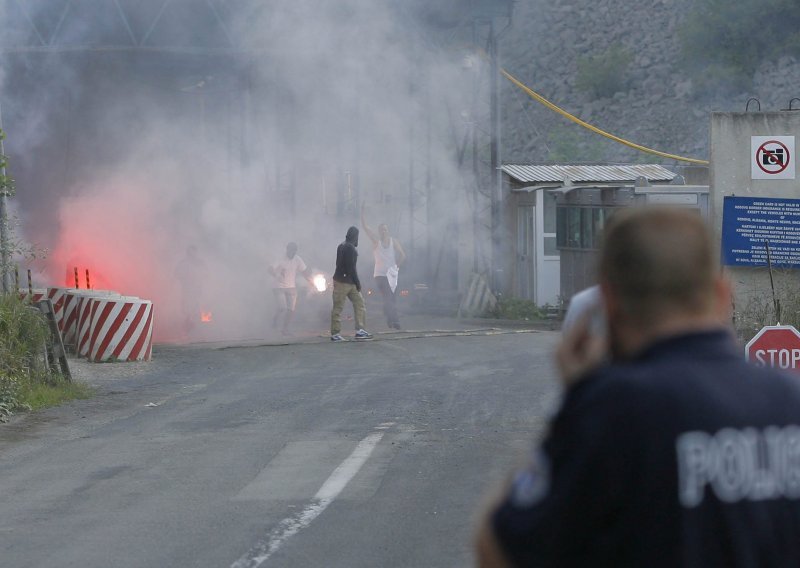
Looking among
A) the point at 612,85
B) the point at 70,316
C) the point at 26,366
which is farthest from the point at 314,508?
the point at 612,85

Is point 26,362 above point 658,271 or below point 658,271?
below

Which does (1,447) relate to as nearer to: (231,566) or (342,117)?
(231,566)

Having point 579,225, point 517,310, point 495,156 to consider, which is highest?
point 495,156

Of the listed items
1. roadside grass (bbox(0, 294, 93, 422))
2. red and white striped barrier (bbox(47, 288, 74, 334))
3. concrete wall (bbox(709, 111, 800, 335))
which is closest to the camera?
concrete wall (bbox(709, 111, 800, 335))

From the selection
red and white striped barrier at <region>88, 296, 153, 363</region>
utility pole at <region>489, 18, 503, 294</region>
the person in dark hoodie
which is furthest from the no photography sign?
utility pole at <region>489, 18, 503, 294</region>

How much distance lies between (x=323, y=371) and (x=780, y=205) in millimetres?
5493

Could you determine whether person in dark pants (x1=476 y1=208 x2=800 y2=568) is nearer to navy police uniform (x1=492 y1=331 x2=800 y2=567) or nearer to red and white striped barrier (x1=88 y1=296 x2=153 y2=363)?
navy police uniform (x1=492 y1=331 x2=800 y2=567)

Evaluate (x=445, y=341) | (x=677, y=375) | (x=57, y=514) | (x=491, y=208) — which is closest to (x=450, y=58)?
(x=491, y=208)

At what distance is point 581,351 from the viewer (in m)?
2.01

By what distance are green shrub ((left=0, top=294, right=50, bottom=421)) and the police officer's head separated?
32.8ft

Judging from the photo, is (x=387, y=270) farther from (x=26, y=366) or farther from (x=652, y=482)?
(x=652, y=482)

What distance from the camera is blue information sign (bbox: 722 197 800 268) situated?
10578 mm

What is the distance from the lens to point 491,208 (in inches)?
829

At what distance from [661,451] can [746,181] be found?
31.2 ft
